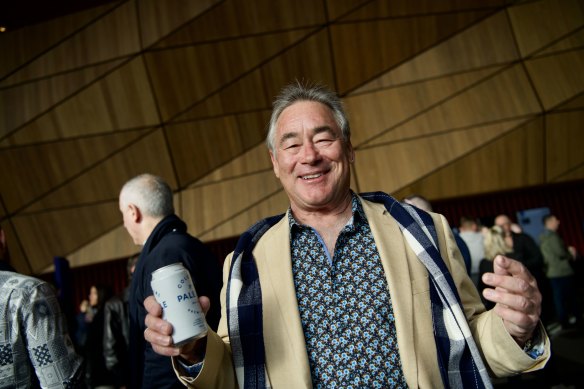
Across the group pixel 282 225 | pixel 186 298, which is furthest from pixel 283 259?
pixel 186 298

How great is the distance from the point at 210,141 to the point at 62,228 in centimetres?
270

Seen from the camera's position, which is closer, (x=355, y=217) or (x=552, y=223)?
(x=355, y=217)

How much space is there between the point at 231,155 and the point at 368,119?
2253mm

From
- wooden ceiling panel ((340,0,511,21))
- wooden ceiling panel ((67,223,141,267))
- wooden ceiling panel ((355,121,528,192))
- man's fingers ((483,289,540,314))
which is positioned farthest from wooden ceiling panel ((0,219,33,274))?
man's fingers ((483,289,540,314))

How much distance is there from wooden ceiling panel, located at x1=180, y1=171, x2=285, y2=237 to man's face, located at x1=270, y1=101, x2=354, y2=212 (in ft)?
19.9

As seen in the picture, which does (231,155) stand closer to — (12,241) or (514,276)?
(12,241)

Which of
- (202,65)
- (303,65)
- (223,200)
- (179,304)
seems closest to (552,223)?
(303,65)

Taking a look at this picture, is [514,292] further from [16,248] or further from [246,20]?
[16,248]

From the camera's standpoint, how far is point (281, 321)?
1.40m

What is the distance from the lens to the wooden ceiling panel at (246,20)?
7422mm

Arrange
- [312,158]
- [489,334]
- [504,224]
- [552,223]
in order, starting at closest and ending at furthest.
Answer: [489,334]
[312,158]
[504,224]
[552,223]

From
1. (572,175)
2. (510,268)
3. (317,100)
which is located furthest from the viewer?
(572,175)

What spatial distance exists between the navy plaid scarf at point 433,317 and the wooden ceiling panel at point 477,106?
644 centimetres

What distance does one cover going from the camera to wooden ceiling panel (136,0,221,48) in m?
7.41
